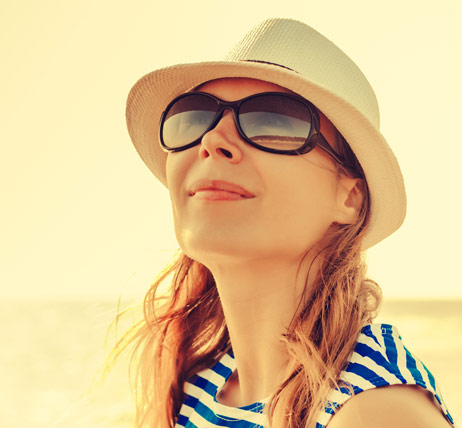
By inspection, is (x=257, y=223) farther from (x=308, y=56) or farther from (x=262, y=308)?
(x=308, y=56)

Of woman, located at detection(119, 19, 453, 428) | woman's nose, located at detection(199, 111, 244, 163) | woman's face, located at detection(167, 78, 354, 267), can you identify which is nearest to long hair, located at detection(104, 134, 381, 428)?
woman, located at detection(119, 19, 453, 428)

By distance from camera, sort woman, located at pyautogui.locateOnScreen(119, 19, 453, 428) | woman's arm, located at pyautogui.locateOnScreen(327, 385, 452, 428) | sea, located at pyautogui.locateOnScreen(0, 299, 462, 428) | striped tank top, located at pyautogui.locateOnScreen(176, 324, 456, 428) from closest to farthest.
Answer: woman's arm, located at pyautogui.locateOnScreen(327, 385, 452, 428), striped tank top, located at pyautogui.locateOnScreen(176, 324, 456, 428), woman, located at pyautogui.locateOnScreen(119, 19, 453, 428), sea, located at pyautogui.locateOnScreen(0, 299, 462, 428)

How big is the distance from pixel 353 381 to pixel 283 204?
1.95 feet

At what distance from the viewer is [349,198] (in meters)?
2.05

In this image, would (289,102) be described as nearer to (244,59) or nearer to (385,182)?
(244,59)

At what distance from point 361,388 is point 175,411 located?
1.02 m

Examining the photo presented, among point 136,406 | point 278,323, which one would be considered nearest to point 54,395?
point 136,406

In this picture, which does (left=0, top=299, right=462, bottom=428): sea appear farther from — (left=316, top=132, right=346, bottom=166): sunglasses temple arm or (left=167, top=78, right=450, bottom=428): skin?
(left=316, top=132, right=346, bottom=166): sunglasses temple arm

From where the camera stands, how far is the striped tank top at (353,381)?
5.00 feet

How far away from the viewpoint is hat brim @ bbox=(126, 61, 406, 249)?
1814 mm

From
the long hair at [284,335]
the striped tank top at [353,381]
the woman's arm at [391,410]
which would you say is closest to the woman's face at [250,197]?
the long hair at [284,335]

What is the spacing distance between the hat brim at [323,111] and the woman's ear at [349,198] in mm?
52

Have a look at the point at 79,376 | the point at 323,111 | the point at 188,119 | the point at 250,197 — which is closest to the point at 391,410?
the point at 250,197

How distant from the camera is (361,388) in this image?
4.94 feet
